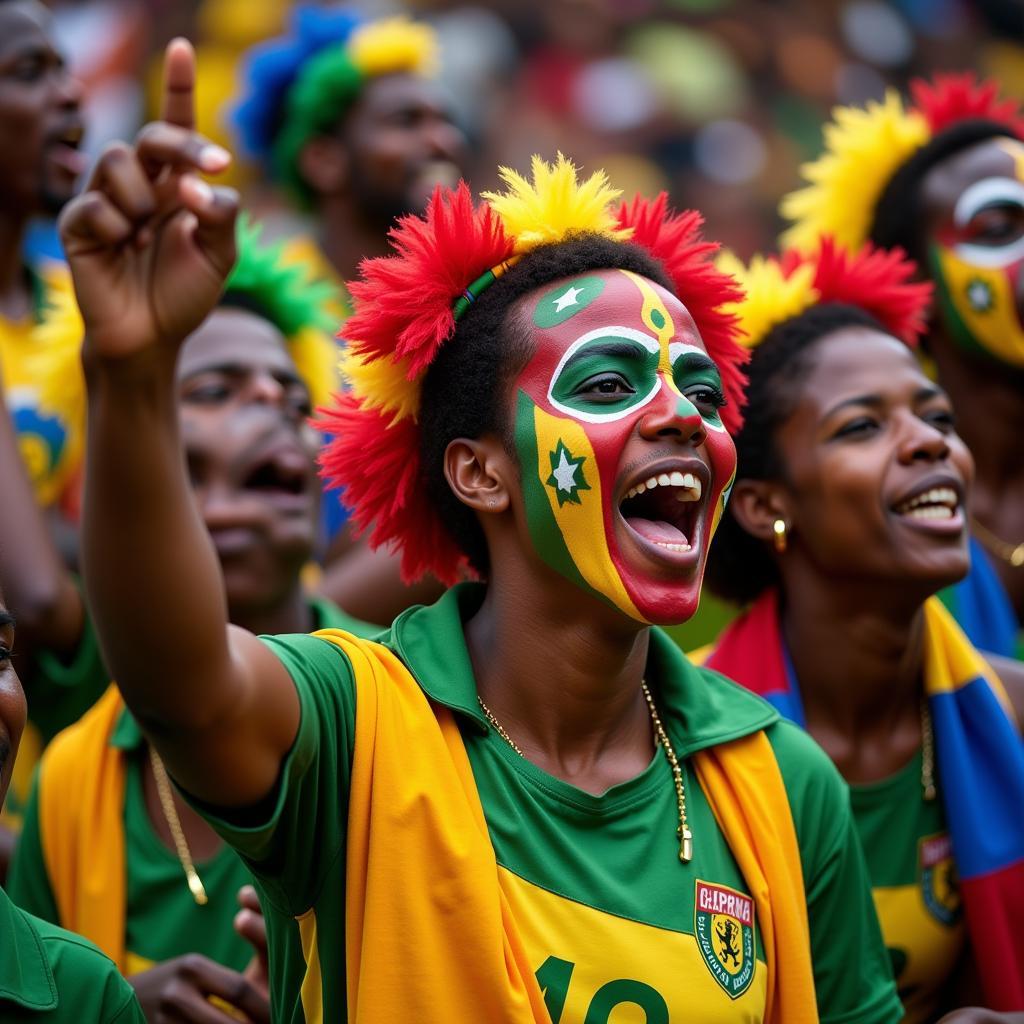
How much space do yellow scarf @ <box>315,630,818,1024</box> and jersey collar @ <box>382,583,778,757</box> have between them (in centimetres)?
4

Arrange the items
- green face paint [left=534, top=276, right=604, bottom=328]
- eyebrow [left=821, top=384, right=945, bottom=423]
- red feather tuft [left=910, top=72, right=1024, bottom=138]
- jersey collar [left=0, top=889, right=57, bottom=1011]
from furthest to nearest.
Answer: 1. red feather tuft [left=910, top=72, right=1024, bottom=138]
2. eyebrow [left=821, top=384, right=945, bottom=423]
3. green face paint [left=534, top=276, right=604, bottom=328]
4. jersey collar [left=0, top=889, right=57, bottom=1011]

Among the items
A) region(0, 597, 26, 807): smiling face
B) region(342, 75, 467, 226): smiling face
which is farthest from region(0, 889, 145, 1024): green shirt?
region(342, 75, 467, 226): smiling face

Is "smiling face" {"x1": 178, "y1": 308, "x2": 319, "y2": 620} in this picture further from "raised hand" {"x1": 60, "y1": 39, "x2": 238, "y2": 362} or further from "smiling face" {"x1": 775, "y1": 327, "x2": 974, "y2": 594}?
"raised hand" {"x1": 60, "y1": 39, "x2": 238, "y2": 362}

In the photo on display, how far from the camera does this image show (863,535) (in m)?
3.94

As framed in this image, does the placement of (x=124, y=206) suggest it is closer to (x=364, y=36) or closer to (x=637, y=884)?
(x=637, y=884)

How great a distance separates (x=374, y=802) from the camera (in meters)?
2.62

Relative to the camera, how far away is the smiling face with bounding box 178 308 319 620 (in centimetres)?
413

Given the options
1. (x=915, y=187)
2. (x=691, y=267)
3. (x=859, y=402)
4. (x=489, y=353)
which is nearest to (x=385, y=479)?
(x=489, y=353)

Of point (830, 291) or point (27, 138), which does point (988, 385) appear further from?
point (27, 138)

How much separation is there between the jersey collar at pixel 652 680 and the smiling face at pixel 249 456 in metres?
1.10

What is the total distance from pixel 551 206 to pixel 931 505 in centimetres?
135

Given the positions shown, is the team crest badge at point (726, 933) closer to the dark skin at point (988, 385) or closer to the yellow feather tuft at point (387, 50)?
the dark skin at point (988, 385)

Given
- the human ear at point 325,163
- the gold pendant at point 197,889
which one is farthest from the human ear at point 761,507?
the human ear at point 325,163

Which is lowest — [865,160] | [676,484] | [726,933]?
[726,933]
